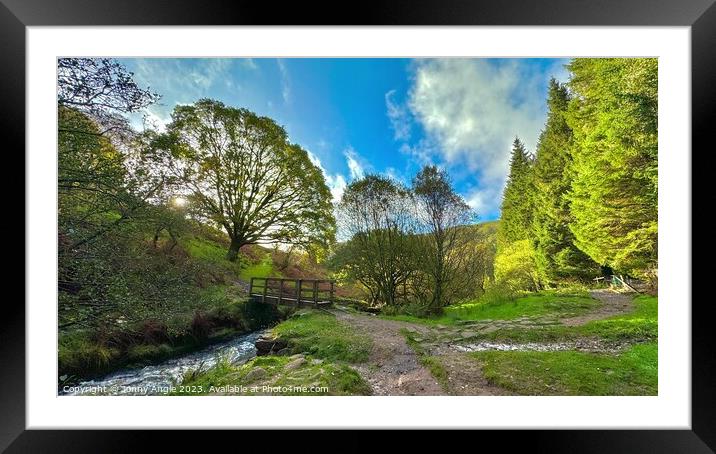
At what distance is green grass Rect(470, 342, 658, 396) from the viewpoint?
196 centimetres

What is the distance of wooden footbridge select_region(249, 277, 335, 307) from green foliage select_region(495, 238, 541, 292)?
7.07 ft

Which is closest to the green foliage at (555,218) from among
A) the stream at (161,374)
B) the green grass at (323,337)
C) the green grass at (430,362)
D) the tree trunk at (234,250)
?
the green grass at (430,362)

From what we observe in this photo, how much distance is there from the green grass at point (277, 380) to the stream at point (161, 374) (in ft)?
0.33

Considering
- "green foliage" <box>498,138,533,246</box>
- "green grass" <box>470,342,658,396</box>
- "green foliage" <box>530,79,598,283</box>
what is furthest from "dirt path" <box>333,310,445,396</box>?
"green foliage" <box>530,79,598,283</box>

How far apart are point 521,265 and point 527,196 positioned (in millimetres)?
918

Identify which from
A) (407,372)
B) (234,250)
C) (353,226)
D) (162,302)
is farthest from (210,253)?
(407,372)

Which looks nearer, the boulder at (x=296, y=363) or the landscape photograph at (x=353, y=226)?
the landscape photograph at (x=353, y=226)

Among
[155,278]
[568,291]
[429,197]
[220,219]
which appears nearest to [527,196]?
[568,291]

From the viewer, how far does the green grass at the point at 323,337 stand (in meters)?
2.23

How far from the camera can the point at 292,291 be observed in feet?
8.20
